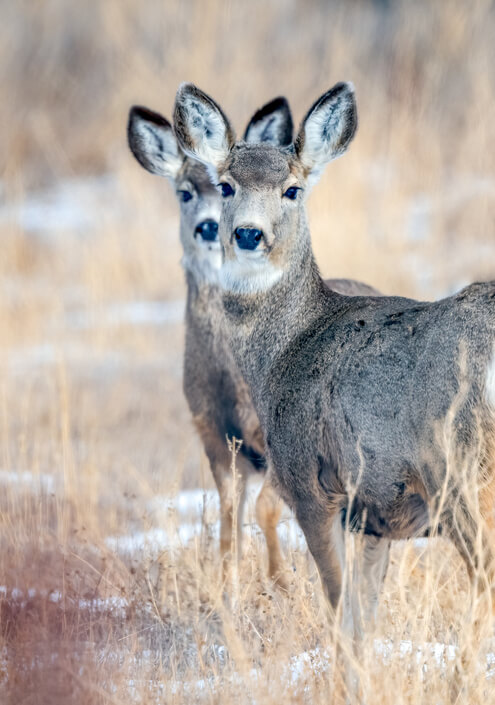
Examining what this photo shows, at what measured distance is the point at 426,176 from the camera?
1574 centimetres

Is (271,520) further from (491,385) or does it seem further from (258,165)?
(491,385)

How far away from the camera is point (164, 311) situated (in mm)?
13602

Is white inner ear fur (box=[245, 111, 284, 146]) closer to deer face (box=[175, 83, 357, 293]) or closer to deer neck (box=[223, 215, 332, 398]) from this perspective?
deer face (box=[175, 83, 357, 293])

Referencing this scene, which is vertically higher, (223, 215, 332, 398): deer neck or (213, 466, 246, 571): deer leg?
(223, 215, 332, 398): deer neck

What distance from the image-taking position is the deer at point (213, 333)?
19.9 ft

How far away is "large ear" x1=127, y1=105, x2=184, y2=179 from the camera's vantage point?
23.0ft

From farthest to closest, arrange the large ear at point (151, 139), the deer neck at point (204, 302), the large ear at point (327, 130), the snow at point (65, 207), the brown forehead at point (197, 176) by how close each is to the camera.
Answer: the snow at point (65, 207) < the large ear at point (151, 139) < the brown forehead at point (197, 176) < the deer neck at point (204, 302) < the large ear at point (327, 130)

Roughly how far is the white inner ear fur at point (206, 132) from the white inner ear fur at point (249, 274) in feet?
2.03

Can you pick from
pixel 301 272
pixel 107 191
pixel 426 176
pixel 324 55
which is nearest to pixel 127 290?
pixel 107 191

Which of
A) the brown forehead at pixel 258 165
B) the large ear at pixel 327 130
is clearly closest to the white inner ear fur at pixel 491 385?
the brown forehead at pixel 258 165

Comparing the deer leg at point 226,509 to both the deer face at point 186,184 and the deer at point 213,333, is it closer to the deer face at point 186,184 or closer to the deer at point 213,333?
the deer at point 213,333

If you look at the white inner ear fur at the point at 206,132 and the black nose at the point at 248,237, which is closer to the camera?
the black nose at the point at 248,237

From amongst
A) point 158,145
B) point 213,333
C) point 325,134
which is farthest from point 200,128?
point 158,145

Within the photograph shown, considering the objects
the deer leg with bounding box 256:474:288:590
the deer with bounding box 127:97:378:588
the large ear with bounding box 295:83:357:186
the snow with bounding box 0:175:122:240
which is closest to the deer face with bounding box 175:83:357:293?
the large ear with bounding box 295:83:357:186
